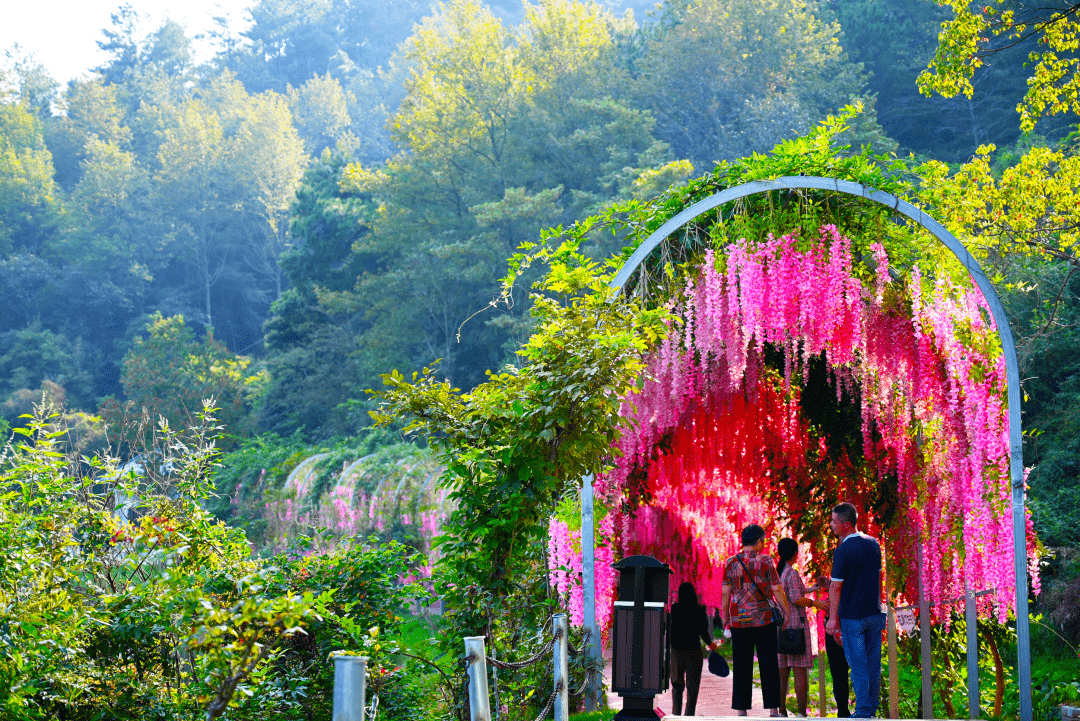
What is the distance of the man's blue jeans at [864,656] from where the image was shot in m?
5.38

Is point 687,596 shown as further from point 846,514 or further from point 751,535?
point 846,514

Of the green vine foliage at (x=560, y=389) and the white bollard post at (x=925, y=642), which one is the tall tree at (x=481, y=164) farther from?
the white bollard post at (x=925, y=642)

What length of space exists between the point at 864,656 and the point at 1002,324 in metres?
2.09

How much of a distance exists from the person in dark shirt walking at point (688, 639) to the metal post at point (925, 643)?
1.37 m

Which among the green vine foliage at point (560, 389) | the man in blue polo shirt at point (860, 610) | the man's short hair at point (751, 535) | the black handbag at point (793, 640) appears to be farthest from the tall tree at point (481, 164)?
the man in blue polo shirt at point (860, 610)

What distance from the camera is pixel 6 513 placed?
482 cm

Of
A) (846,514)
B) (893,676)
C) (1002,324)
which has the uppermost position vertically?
(1002,324)

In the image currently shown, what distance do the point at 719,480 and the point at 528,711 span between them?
255 cm

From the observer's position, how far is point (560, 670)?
538cm

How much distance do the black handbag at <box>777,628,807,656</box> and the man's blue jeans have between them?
55 centimetres

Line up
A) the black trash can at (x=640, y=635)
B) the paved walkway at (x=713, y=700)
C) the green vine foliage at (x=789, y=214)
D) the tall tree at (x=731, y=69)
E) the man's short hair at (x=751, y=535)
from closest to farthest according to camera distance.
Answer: the black trash can at (x=640, y=635)
the man's short hair at (x=751, y=535)
the green vine foliage at (x=789, y=214)
the paved walkway at (x=713, y=700)
the tall tree at (x=731, y=69)

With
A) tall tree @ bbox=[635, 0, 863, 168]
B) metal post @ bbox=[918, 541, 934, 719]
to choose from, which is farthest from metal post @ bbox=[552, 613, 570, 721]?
tall tree @ bbox=[635, 0, 863, 168]

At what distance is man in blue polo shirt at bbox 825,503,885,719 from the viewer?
536 centimetres

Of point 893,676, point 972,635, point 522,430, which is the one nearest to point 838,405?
point 972,635
